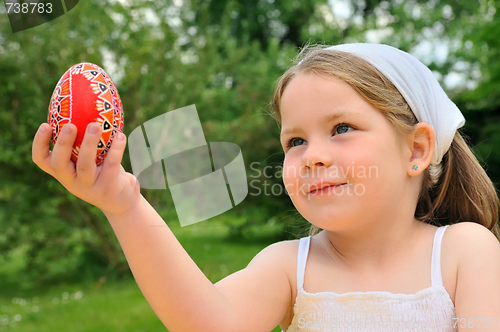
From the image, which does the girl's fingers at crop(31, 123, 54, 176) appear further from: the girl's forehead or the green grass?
the green grass

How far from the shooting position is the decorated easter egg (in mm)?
1274

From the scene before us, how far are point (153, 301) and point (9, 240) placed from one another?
707 cm

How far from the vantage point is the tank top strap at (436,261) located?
146 centimetres

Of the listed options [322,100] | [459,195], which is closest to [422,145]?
[459,195]

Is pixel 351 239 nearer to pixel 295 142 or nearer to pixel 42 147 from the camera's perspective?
pixel 295 142

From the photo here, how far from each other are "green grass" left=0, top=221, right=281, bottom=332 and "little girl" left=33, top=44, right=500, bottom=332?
287cm

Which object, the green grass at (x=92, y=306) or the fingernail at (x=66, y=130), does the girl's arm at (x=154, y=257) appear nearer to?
the fingernail at (x=66, y=130)

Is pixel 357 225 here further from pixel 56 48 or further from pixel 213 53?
pixel 213 53

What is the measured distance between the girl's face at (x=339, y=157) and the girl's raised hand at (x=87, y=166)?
60 cm

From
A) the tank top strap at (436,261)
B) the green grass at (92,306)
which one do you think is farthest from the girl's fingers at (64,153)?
the green grass at (92,306)

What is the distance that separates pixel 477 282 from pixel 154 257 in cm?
99

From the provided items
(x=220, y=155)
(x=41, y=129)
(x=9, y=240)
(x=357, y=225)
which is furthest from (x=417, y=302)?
(x=9, y=240)

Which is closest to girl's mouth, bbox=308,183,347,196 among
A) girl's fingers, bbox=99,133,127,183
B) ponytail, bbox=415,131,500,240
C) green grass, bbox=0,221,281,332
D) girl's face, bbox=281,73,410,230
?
girl's face, bbox=281,73,410,230

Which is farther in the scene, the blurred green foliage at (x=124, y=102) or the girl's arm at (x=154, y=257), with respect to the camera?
the blurred green foliage at (x=124, y=102)
